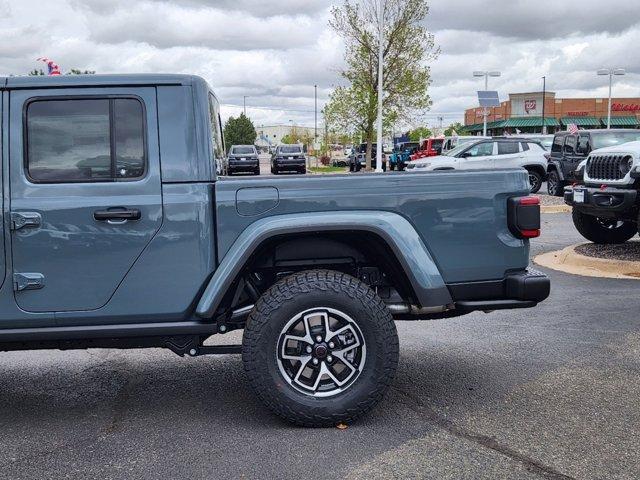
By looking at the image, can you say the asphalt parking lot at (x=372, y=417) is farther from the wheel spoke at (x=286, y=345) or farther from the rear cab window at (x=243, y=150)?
the rear cab window at (x=243, y=150)

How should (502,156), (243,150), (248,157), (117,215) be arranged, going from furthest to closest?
(243,150) < (248,157) < (502,156) < (117,215)

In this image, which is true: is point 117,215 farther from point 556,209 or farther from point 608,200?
point 556,209

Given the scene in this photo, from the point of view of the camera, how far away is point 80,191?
4.00 meters

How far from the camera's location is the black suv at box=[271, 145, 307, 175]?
139 ft

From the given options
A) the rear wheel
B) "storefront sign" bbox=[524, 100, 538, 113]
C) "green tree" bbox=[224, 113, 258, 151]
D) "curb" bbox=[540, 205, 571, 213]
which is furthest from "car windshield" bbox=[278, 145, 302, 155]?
"green tree" bbox=[224, 113, 258, 151]

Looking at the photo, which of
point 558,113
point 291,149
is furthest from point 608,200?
point 558,113

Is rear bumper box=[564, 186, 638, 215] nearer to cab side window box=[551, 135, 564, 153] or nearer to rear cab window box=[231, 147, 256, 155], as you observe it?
cab side window box=[551, 135, 564, 153]

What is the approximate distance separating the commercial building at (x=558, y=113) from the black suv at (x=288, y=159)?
113 feet

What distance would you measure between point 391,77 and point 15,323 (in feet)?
109

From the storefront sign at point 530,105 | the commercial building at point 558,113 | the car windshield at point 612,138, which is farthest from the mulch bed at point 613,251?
the storefront sign at point 530,105

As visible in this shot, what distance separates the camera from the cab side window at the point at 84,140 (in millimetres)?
4043

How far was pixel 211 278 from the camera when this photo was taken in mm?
4059

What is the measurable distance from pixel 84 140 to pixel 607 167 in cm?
821

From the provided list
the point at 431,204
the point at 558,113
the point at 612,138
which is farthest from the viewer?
the point at 558,113
